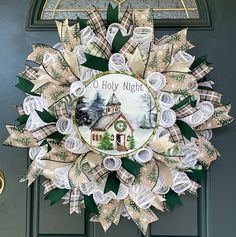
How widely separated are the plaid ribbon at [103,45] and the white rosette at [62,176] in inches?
11.8

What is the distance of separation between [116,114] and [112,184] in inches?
7.0

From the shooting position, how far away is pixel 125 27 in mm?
1303

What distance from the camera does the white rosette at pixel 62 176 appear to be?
1272 mm

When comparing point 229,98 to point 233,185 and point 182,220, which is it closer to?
point 233,185

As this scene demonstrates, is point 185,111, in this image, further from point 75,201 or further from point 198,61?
point 75,201

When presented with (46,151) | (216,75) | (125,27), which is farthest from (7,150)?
(216,75)

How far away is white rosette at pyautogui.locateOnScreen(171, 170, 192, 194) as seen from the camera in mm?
1281

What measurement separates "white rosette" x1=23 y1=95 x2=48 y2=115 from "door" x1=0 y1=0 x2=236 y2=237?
0.39 ft

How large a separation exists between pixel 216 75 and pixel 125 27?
299mm

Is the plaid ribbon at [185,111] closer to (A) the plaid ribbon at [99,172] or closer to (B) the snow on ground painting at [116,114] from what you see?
(B) the snow on ground painting at [116,114]

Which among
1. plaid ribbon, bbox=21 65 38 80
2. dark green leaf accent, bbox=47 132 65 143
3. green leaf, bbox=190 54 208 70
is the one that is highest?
green leaf, bbox=190 54 208 70

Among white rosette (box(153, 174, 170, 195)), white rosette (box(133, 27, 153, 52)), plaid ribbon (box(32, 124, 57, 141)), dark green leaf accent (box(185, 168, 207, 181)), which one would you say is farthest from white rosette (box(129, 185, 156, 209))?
white rosette (box(133, 27, 153, 52))

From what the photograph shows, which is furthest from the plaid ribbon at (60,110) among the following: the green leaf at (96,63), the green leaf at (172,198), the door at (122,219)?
the green leaf at (172,198)

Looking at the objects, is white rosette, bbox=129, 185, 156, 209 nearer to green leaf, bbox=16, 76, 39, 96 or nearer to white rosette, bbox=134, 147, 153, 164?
white rosette, bbox=134, 147, 153, 164
